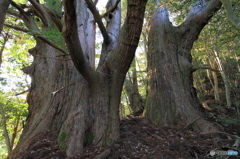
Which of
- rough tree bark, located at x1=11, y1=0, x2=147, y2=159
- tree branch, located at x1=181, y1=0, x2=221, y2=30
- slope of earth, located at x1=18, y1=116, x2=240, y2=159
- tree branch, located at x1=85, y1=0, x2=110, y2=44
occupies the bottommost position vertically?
slope of earth, located at x1=18, y1=116, x2=240, y2=159

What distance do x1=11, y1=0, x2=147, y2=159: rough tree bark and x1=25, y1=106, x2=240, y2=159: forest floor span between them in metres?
0.13

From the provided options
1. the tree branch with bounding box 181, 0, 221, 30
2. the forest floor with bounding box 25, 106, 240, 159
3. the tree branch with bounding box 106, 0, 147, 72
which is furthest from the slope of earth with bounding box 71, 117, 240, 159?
the tree branch with bounding box 181, 0, 221, 30

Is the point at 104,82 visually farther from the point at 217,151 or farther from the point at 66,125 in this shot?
the point at 217,151

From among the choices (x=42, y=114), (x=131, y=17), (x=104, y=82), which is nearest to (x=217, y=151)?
(x=104, y=82)

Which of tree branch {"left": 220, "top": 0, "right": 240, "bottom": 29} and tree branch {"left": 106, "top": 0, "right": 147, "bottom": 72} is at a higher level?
tree branch {"left": 220, "top": 0, "right": 240, "bottom": 29}

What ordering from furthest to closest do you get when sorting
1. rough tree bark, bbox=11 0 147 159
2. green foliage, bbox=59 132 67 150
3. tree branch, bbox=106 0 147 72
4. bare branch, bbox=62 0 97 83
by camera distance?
green foliage, bbox=59 132 67 150, rough tree bark, bbox=11 0 147 159, tree branch, bbox=106 0 147 72, bare branch, bbox=62 0 97 83

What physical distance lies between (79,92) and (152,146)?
1.60 m

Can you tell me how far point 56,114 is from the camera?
266cm

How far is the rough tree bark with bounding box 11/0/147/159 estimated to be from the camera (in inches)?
71.9

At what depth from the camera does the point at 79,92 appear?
2670 millimetres

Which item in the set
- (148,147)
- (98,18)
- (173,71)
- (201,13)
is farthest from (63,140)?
(201,13)

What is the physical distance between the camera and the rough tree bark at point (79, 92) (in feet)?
5.99

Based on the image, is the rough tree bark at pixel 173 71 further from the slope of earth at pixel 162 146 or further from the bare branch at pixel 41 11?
the bare branch at pixel 41 11

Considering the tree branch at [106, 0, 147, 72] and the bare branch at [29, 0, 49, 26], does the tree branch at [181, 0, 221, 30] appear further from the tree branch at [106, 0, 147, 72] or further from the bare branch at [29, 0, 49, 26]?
the bare branch at [29, 0, 49, 26]
